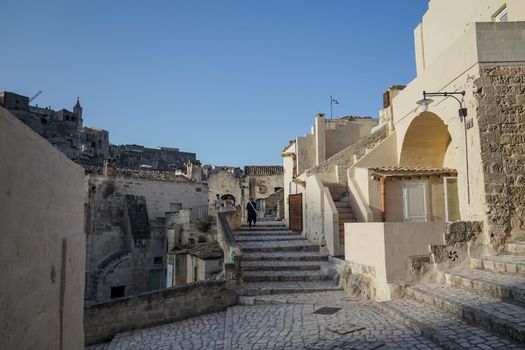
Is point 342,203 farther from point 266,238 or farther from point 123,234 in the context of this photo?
point 123,234

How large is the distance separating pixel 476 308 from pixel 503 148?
13.1 ft

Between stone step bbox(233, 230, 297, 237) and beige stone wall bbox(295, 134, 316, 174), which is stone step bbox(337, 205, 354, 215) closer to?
stone step bbox(233, 230, 297, 237)

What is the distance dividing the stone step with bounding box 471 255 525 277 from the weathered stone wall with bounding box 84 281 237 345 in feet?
18.2

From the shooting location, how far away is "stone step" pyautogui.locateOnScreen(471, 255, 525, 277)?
21.0 ft

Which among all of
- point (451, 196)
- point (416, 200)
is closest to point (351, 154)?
point (416, 200)

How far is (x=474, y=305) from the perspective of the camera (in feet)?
18.8

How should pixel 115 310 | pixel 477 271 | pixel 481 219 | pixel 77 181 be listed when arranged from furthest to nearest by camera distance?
pixel 115 310, pixel 481 219, pixel 477 271, pixel 77 181

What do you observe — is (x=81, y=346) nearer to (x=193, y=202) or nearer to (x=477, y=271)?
→ (x=477, y=271)

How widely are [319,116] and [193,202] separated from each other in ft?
45.9

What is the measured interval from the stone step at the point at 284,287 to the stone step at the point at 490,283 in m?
3.17

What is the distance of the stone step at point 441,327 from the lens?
4707 millimetres

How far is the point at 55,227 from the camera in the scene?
163 inches

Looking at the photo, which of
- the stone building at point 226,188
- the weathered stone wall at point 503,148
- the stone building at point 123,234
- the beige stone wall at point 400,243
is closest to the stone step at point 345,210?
the beige stone wall at point 400,243

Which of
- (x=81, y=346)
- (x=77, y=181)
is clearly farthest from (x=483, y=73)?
(x=81, y=346)
